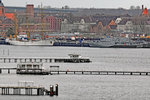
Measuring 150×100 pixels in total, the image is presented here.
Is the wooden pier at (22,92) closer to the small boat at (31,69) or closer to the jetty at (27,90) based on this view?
the jetty at (27,90)

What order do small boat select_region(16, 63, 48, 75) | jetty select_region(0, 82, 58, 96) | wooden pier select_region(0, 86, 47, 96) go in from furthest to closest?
small boat select_region(16, 63, 48, 75) < wooden pier select_region(0, 86, 47, 96) < jetty select_region(0, 82, 58, 96)

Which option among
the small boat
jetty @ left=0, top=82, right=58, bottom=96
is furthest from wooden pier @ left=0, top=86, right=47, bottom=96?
the small boat

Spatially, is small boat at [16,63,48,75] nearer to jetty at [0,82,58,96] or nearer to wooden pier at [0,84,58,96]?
jetty at [0,82,58,96]

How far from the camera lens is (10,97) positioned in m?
65.8

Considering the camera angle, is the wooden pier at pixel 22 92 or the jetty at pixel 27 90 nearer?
the jetty at pixel 27 90

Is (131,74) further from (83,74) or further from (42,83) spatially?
(42,83)

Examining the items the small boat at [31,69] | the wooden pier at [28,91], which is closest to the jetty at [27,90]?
the wooden pier at [28,91]

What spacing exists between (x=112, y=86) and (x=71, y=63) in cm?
3781

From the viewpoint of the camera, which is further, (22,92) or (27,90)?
(22,92)

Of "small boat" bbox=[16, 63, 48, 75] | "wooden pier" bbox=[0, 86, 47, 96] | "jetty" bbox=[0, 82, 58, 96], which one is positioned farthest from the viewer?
"small boat" bbox=[16, 63, 48, 75]

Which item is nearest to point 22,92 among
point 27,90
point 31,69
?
point 27,90

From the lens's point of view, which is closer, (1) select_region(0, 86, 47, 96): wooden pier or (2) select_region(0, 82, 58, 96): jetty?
(2) select_region(0, 82, 58, 96): jetty

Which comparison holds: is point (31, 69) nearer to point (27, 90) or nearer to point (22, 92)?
point (22, 92)

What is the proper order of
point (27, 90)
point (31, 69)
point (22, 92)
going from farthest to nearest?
point (31, 69)
point (22, 92)
point (27, 90)
